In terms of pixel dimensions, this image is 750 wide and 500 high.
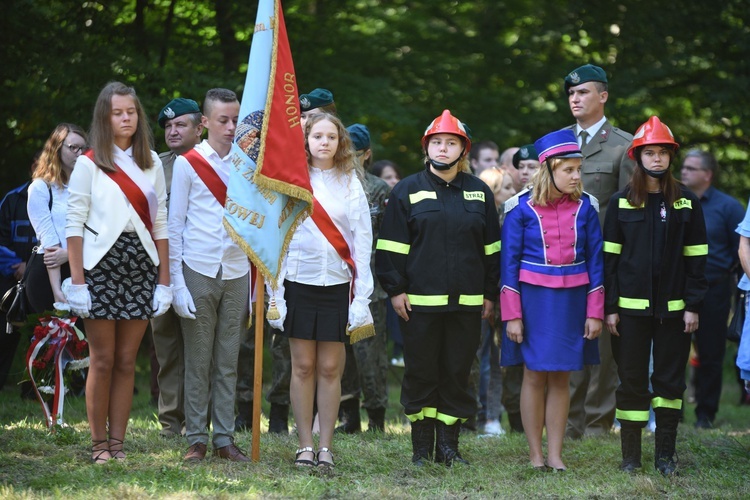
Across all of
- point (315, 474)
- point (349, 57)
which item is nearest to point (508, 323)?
point (315, 474)

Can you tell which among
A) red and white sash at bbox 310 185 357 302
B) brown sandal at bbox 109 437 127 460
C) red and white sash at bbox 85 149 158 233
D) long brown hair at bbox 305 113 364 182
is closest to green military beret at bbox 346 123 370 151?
long brown hair at bbox 305 113 364 182

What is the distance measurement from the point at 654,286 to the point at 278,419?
3098mm

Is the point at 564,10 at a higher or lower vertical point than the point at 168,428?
higher

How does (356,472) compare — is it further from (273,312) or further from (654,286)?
(654,286)

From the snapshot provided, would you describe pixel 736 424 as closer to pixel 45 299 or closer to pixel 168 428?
pixel 168 428

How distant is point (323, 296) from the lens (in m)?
6.20

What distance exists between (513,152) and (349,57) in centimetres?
455

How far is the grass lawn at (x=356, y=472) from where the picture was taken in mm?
5516

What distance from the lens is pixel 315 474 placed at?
237 inches

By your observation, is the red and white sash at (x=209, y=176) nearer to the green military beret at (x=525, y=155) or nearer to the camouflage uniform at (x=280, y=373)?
the camouflage uniform at (x=280, y=373)

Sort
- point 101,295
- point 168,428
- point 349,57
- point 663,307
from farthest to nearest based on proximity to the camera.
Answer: point 349,57, point 168,428, point 663,307, point 101,295

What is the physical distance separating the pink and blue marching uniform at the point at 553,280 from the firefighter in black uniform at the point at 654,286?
122mm

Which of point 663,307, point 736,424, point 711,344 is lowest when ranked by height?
point 736,424

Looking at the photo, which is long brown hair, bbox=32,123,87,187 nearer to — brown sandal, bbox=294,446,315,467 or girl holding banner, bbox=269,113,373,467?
girl holding banner, bbox=269,113,373,467
